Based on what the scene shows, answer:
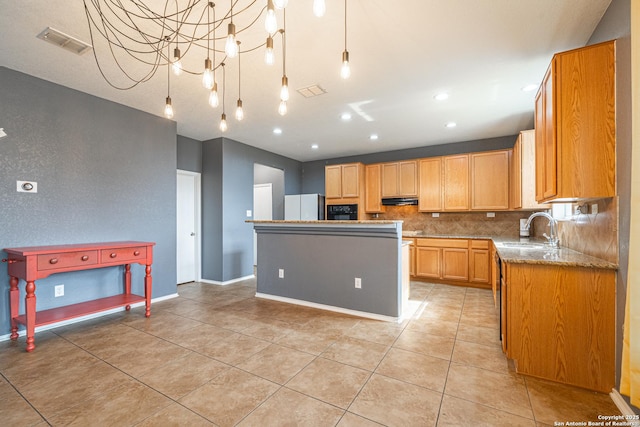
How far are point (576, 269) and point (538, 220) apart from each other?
10.7ft

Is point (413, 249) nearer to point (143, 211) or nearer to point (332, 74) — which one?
point (332, 74)

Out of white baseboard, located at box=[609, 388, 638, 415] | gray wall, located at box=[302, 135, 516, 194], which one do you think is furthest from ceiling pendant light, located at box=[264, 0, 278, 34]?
gray wall, located at box=[302, 135, 516, 194]

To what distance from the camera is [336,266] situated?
364 centimetres

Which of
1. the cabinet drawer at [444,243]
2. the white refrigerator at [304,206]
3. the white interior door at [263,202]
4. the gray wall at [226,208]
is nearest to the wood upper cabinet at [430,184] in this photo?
the cabinet drawer at [444,243]

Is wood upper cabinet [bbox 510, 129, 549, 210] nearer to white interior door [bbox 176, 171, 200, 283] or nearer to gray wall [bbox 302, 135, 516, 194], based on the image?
gray wall [bbox 302, 135, 516, 194]

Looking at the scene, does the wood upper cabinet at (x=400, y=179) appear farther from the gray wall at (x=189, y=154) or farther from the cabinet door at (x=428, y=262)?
the gray wall at (x=189, y=154)

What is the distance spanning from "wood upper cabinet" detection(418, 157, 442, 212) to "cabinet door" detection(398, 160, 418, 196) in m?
0.09

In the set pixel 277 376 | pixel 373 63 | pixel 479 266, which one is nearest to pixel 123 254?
pixel 277 376

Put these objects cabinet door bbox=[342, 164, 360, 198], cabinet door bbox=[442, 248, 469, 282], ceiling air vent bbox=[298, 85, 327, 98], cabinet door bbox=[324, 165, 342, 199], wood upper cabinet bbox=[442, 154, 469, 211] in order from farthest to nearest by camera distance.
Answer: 1. cabinet door bbox=[324, 165, 342, 199]
2. cabinet door bbox=[342, 164, 360, 198]
3. wood upper cabinet bbox=[442, 154, 469, 211]
4. cabinet door bbox=[442, 248, 469, 282]
5. ceiling air vent bbox=[298, 85, 327, 98]

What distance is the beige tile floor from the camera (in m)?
1.72

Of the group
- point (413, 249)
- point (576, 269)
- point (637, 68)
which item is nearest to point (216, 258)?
point (413, 249)

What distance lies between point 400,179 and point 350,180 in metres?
1.03

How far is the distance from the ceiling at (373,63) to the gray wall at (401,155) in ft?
1.98

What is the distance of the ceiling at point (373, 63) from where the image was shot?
2.07 m
